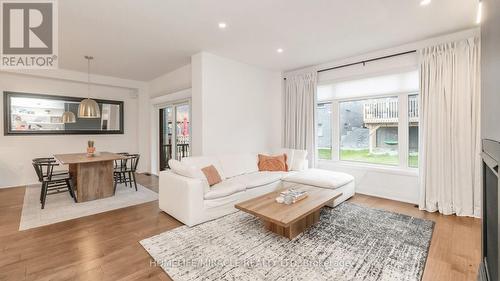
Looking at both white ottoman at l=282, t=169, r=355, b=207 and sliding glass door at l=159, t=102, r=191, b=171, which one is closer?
white ottoman at l=282, t=169, r=355, b=207

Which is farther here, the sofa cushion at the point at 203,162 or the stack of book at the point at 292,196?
the sofa cushion at the point at 203,162

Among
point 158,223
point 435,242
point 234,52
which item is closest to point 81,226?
point 158,223

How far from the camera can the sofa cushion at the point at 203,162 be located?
11.8ft

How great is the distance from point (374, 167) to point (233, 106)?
3.07m

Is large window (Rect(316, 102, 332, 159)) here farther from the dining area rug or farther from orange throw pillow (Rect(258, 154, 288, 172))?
the dining area rug

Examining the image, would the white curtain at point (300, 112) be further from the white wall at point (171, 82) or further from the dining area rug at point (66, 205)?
the dining area rug at point (66, 205)

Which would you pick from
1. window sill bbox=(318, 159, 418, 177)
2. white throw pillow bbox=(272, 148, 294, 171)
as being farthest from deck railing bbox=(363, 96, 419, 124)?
white throw pillow bbox=(272, 148, 294, 171)

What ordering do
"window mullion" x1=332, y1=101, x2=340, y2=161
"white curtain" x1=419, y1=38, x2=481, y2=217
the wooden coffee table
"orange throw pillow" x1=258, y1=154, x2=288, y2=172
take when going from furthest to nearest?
1. "window mullion" x1=332, y1=101, x2=340, y2=161
2. "orange throw pillow" x1=258, y1=154, x2=288, y2=172
3. "white curtain" x1=419, y1=38, x2=481, y2=217
4. the wooden coffee table

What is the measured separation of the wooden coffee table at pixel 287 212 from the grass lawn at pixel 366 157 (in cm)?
198

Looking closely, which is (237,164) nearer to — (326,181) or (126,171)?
(326,181)

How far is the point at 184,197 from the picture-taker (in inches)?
115

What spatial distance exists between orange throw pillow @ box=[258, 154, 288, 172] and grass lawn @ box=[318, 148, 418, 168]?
1115mm

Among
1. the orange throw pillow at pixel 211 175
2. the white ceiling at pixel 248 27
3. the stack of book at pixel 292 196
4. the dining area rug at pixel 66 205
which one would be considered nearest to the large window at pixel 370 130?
the white ceiling at pixel 248 27

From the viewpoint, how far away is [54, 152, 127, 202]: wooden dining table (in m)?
3.88
